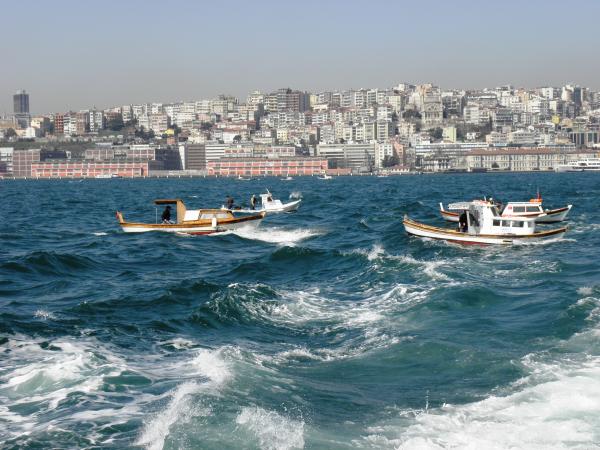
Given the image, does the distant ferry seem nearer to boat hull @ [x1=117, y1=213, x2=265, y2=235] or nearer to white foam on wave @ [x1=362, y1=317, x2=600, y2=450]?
boat hull @ [x1=117, y1=213, x2=265, y2=235]

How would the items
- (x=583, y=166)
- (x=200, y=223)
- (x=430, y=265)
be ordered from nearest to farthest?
(x=430, y=265)
(x=200, y=223)
(x=583, y=166)

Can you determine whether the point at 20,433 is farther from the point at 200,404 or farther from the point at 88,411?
the point at 200,404

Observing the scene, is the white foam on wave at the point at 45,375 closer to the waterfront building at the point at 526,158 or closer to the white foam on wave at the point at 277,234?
the white foam on wave at the point at 277,234

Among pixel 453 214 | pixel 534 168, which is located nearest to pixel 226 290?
pixel 453 214

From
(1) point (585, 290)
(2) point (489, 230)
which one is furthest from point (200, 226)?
(1) point (585, 290)

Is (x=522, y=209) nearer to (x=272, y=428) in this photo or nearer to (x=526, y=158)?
(x=272, y=428)

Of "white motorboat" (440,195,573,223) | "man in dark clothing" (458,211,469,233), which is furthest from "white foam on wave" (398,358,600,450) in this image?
"white motorboat" (440,195,573,223)

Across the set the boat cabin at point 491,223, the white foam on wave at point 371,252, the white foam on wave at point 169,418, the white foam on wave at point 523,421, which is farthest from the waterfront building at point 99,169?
the white foam on wave at point 523,421
